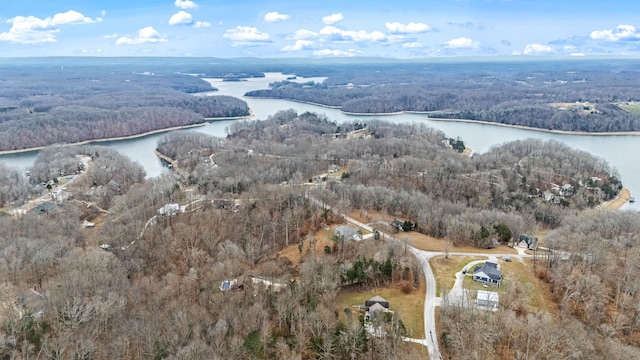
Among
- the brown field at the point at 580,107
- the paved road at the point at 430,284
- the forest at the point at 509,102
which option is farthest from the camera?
the brown field at the point at 580,107

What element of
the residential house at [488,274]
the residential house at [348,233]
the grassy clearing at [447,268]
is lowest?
the grassy clearing at [447,268]

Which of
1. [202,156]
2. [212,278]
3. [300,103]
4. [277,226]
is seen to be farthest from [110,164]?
[300,103]

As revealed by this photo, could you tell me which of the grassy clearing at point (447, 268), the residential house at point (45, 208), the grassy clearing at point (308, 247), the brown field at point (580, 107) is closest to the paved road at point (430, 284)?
the grassy clearing at point (447, 268)

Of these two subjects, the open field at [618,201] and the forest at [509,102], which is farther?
the forest at [509,102]

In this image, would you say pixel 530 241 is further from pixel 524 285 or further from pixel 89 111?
pixel 89 111

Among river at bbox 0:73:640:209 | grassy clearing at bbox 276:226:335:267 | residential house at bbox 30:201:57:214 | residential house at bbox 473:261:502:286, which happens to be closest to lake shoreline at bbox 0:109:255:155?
river at bbox 0:73:640:209

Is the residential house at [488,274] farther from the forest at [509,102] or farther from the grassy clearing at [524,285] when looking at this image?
the forest at [509,102]

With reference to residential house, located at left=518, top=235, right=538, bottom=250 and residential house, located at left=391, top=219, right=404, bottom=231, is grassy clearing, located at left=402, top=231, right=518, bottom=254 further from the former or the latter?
residential house, located at left=518, top=235, right=538, bottom=250
